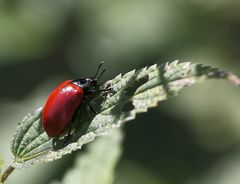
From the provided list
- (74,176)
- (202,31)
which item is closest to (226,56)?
(202,31)

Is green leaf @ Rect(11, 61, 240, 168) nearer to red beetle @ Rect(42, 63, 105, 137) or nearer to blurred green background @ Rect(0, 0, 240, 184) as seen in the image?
red beetle @ Rect(42, 63, 105, 137)

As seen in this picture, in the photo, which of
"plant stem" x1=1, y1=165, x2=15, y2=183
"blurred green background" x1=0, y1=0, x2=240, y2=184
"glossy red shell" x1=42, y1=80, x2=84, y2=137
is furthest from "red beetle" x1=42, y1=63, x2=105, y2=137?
"blurred green background" x1=0, y1=0, x2=240, y2=184

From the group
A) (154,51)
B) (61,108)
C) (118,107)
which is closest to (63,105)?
(61,108)

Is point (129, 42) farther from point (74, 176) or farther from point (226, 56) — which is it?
point (74, 176)

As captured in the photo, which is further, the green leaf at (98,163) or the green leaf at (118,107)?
the green leaf at (98,163)

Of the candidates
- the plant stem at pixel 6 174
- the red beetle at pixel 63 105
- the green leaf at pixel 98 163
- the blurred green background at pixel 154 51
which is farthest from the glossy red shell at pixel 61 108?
the blurred green background at pixel 154 51

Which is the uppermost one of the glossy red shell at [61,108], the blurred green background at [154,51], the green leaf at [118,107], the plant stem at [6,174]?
the blurred green background at [154,51]

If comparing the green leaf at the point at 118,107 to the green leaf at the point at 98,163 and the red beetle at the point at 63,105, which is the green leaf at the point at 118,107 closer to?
the red beetle at the point at 63,105
